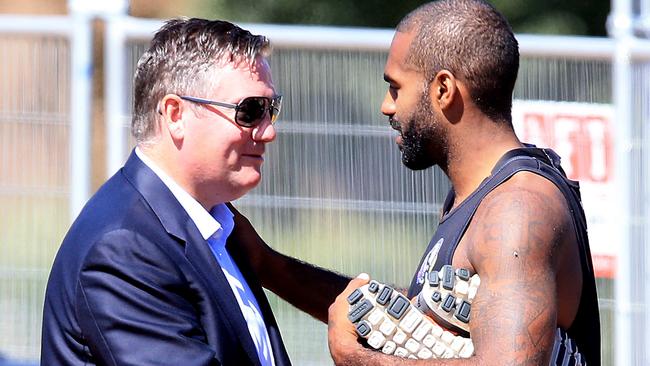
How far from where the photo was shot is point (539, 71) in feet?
18.8

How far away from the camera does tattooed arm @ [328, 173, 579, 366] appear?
112 inches

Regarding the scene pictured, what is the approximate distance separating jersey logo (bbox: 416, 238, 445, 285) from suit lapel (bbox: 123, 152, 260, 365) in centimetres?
53

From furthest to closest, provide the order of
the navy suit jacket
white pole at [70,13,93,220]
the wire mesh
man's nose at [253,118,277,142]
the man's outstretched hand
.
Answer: the wire mesh, white pole at [70,13,93,220], man's nose at [253,118,277,142], the man's outstretched hand, the navy suit jacket

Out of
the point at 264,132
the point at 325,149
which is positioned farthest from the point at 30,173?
the point at 264,132

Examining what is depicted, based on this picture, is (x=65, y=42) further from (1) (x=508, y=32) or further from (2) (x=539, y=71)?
(1) (x=508, y=32)

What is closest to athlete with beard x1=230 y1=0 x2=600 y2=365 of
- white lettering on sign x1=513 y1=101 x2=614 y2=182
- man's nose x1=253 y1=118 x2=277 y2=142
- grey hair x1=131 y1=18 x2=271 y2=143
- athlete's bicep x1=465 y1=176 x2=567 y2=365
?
athlete's bicep x1=465 y1=176 x2=567 y2=365

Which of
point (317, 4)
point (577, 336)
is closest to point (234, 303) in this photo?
point (577, 336)

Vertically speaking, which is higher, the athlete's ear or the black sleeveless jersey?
the athlete's ear

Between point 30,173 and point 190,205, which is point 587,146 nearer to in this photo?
point 30,173

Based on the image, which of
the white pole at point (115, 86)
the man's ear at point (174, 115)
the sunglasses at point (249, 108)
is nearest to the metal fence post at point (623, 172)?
the white pole at point (115, 86)

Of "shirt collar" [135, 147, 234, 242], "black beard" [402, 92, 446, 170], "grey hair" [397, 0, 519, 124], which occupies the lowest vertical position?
"shirt collar" [135, 147, 234, 242]

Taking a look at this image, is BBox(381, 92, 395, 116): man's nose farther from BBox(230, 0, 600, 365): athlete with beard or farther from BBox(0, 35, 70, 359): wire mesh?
BBox(0, 35, 70, 359): wire mesh

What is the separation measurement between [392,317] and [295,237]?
9.26 ft

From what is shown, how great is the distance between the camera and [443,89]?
3.28 metres
